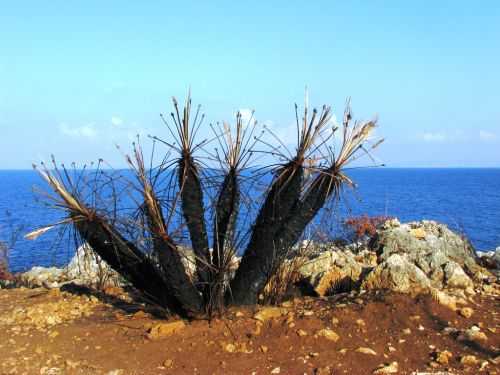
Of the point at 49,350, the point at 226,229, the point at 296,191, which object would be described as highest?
the point at 296,191

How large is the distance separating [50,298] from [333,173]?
405cm

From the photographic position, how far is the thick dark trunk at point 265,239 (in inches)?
210

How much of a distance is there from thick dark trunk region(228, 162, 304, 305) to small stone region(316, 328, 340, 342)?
1017 millimetres

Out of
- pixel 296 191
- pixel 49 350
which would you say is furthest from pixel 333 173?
pixel 49 350

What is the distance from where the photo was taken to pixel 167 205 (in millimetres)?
5359

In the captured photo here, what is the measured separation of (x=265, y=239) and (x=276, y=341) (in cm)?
113

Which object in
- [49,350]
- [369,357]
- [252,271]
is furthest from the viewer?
[252,271]

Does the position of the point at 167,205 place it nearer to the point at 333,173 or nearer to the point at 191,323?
the point at 191,323

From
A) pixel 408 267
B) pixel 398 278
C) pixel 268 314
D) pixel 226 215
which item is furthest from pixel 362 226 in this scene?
pixel 268 314

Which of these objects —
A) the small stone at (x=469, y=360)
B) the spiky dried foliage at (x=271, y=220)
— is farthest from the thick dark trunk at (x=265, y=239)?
the small stone at (x=469, y=360)

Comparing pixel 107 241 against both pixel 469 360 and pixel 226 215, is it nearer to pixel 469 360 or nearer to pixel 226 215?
pixel 226 215

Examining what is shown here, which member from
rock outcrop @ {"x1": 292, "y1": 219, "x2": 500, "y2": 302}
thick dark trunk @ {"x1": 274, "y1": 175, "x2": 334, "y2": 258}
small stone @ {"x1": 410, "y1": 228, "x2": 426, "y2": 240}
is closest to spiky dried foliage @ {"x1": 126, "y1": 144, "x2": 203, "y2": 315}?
thick dark trunk @ {"x1": 274, "y1": 175, "x2": 334, "y2": 258}

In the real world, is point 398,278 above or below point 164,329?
above

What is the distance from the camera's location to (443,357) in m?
4.28
